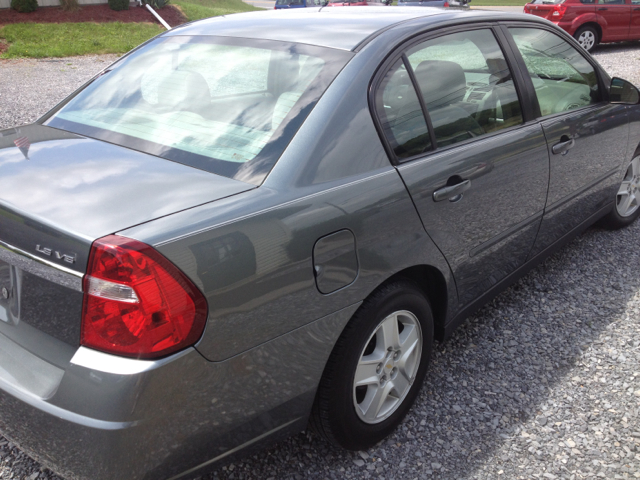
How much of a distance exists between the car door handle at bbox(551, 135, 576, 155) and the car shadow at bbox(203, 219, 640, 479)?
96 centimetres

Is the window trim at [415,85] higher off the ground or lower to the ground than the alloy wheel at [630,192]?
higher

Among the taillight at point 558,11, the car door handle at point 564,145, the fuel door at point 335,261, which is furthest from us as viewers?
the taillight at point 558,11

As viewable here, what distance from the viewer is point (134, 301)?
61.4 inches

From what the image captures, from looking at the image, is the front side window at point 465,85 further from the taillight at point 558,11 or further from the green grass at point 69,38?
the green grass at point 69,38

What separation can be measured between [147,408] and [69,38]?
1609 centimetres

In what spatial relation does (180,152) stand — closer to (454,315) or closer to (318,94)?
(318,94)

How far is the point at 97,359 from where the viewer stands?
5.15ft

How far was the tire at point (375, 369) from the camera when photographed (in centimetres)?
211

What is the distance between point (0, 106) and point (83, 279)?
8.18m

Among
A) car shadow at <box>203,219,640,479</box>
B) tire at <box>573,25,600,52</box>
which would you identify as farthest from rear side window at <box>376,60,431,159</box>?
tire at <box>573,25,600,52</box>

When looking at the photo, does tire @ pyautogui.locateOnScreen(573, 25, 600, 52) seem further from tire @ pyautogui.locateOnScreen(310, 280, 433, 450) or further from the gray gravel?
tire @ pyautogui.locateOnScreen(310, 280, 433, 450)

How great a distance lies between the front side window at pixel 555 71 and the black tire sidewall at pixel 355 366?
1.47 m

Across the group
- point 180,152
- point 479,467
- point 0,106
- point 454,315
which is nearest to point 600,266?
point 454,315

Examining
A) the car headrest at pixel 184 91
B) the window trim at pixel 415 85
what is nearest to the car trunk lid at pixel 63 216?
the car headrest at pixel 184 91
